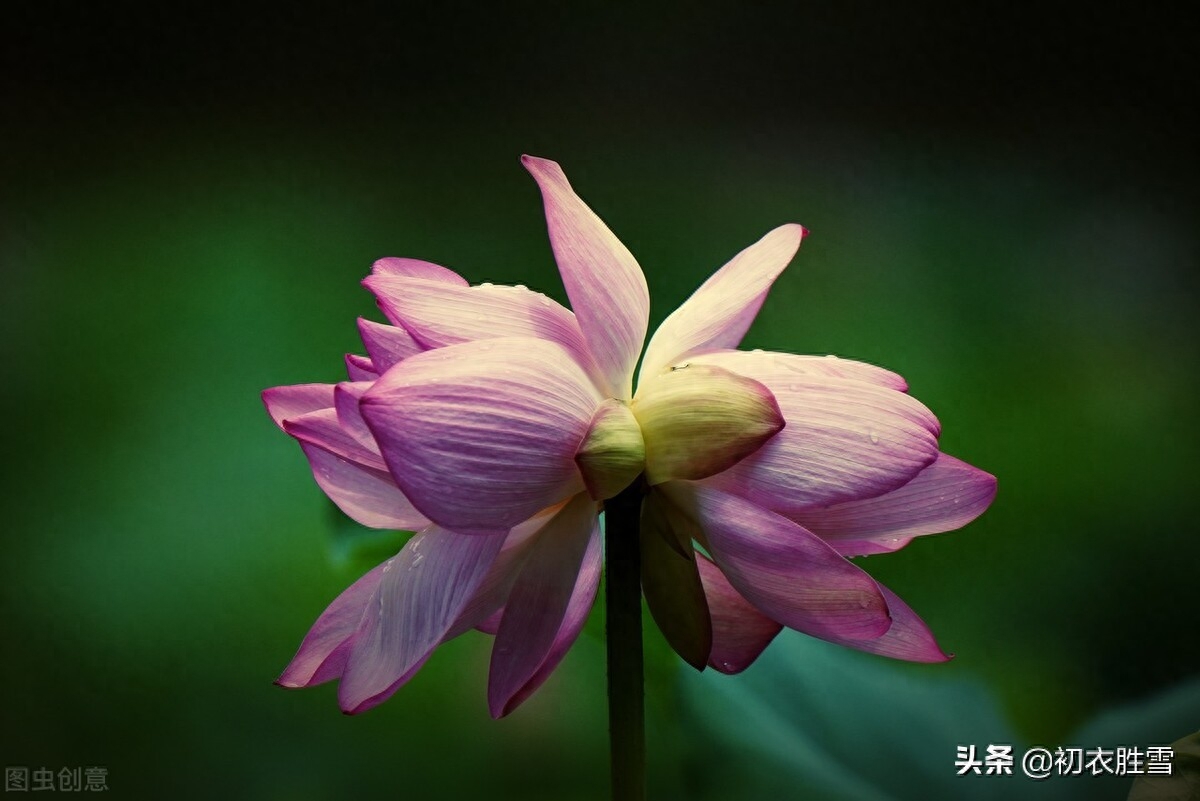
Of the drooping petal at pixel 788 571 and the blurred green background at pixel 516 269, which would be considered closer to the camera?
the drooping petal at pixel 788 571

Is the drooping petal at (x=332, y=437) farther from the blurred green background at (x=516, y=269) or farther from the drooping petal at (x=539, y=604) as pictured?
the blurred green background at (x=516, y=269)

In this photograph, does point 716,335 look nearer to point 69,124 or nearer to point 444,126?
point 444,126

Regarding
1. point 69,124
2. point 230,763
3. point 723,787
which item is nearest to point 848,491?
point 723,787

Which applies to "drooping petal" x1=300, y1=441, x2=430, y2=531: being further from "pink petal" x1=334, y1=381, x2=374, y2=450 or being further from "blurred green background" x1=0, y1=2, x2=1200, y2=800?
"blurred green background" x1=0, y1=2, x2=1200, y2=800

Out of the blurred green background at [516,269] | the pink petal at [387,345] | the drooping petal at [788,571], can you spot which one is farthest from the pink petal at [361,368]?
the blurred green background at [516,269]

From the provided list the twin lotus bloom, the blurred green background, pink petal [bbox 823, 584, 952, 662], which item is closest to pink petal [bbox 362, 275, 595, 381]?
the twin lotus bloom

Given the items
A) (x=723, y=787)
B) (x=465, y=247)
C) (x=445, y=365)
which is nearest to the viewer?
(x=445, y=365)
